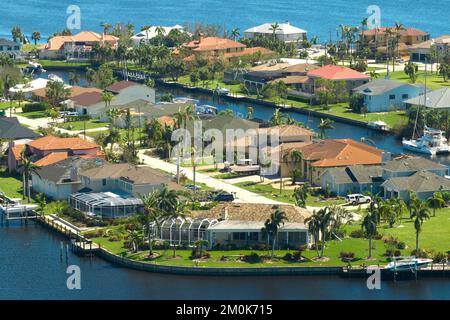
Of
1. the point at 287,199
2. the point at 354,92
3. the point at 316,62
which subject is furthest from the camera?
the point at 316,62

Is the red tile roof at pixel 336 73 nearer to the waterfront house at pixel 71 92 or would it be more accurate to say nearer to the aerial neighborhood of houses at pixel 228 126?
the aerial neighborhood of houses at pixel 228 126

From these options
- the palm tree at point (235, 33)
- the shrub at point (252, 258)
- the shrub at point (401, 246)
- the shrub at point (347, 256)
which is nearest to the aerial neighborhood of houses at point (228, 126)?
the palm tree at point (235, 33)

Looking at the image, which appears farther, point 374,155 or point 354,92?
point 354,92

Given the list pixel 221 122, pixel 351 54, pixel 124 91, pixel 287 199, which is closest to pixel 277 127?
pixel 221 122

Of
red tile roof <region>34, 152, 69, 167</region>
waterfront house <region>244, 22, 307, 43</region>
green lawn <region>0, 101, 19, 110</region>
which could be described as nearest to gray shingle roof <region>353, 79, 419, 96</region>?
green lawn <region>0, 101, 19, 110</region>
